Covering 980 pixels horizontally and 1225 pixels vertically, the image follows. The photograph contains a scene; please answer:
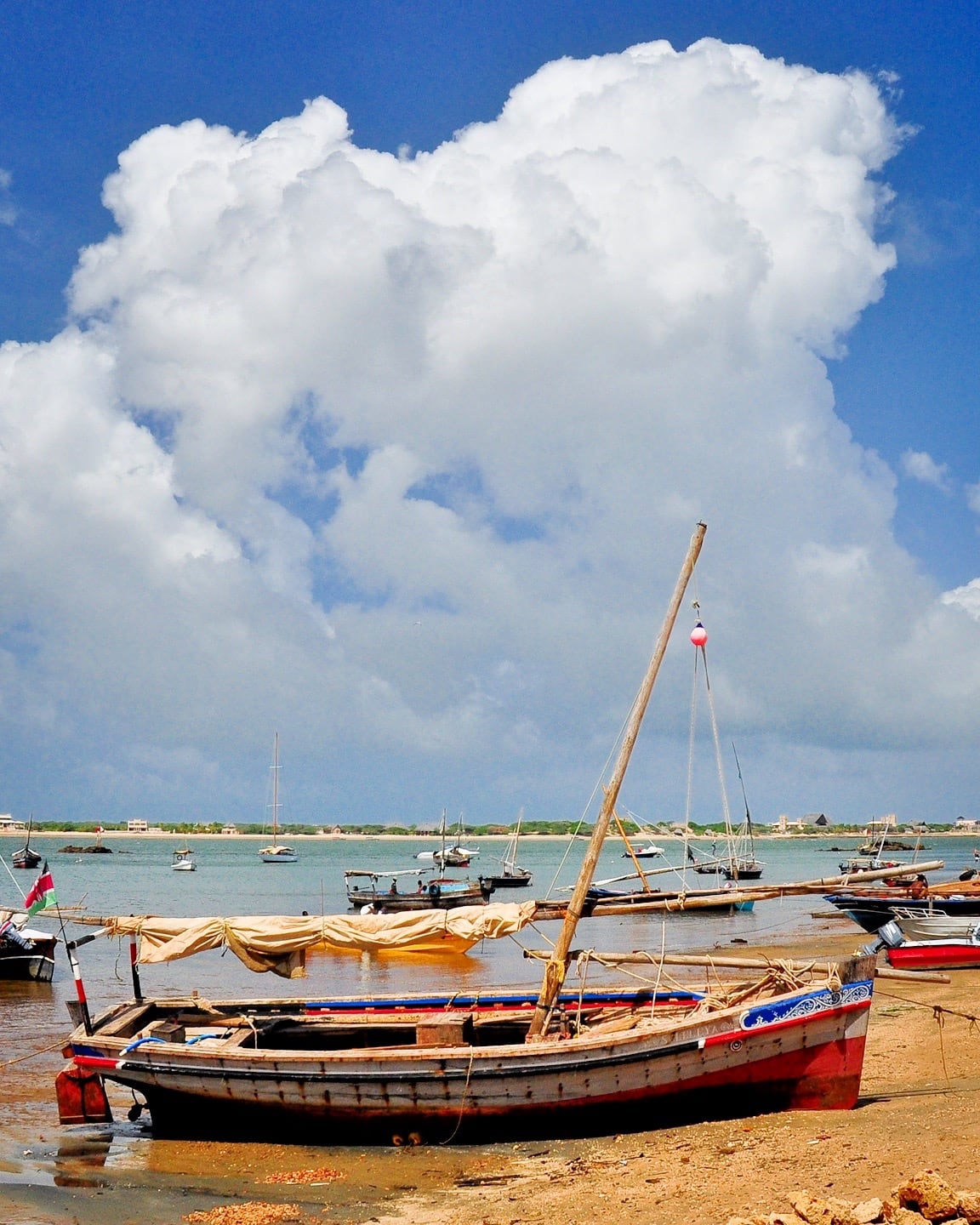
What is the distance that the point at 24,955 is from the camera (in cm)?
3069

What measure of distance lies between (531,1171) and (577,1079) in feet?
4.21

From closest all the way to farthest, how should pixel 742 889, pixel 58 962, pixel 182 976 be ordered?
pixel 742 889, pixel 182 976, pixel 58 962

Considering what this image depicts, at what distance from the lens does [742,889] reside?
15.4 meters

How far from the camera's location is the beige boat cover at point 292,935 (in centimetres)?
1767

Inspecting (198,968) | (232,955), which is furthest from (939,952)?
(232,955)

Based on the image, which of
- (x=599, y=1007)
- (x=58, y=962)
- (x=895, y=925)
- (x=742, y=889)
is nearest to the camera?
(x=742, y=889)

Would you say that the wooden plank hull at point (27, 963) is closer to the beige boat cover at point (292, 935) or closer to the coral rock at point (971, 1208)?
the beige boat cover at point (292, 935)

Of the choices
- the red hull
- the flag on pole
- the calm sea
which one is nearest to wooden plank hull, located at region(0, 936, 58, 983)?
the calm sea

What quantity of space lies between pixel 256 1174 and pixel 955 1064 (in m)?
9.97

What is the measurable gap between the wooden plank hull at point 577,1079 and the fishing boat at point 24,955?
18.7 metres

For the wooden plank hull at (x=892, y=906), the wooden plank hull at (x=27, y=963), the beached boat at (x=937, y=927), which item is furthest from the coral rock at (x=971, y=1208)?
the wooden plank hull at (x=27, y=963)

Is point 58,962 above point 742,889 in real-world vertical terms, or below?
below

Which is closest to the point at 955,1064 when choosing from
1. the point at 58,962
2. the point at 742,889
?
the point at 742,889

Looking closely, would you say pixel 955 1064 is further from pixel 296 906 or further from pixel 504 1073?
pixel 296 906
